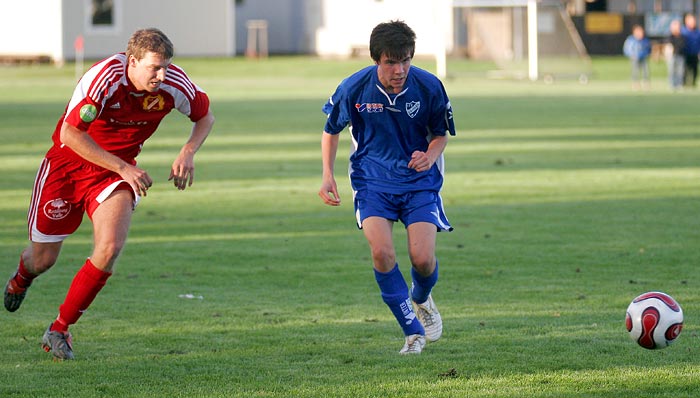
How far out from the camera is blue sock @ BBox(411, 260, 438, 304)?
7516 millimetres

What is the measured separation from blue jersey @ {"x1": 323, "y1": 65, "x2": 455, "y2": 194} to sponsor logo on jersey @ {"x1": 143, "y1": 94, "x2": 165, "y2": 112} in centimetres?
103

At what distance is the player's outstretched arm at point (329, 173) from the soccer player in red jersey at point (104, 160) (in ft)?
2.64

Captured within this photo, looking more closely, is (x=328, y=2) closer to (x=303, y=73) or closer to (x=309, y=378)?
(x=303, y=73)

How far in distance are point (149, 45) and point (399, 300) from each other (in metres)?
2.13

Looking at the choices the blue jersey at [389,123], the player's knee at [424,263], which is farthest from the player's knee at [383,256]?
the blue jersey at [389,123]

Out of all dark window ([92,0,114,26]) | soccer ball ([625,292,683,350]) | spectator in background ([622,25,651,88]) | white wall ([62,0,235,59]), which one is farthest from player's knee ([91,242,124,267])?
dark window ([92,0,114,26])

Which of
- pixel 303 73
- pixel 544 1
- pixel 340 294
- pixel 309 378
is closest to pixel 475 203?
pixel 340 294

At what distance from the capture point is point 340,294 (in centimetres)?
925

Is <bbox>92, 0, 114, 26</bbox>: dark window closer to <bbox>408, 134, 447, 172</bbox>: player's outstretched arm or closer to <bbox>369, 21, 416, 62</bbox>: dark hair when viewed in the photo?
<bbox>408, 134, 447, 172</bbox>: player's outstretched arm

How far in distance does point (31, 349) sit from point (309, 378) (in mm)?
1922

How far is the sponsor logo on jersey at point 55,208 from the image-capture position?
24.8ft

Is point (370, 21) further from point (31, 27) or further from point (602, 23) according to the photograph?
point (31, 27)

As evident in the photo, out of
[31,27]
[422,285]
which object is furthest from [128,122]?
[31,27]

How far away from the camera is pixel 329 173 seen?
24.4ft
